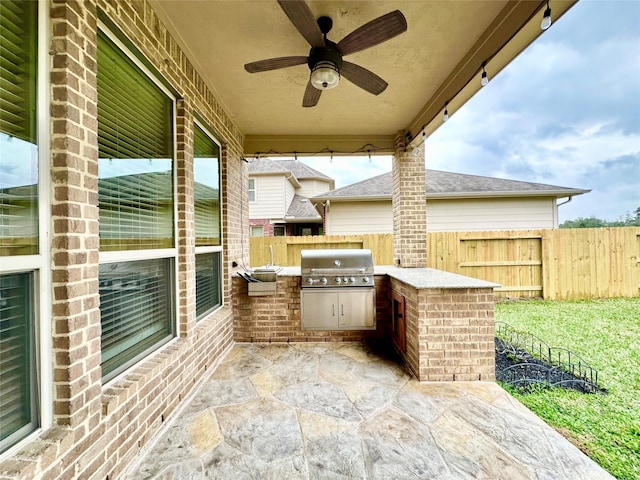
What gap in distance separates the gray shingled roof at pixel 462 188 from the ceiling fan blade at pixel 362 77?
4.89 metres

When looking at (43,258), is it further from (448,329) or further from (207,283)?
(448,329)

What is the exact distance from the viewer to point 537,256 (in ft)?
17.3

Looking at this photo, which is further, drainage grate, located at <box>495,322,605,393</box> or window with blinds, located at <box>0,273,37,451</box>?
drainage grate, located at <box>495,322,605,393</box>

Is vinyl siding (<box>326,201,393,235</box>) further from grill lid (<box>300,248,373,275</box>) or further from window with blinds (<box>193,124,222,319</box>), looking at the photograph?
window with blinds (<box>193,124,222,319</box>)

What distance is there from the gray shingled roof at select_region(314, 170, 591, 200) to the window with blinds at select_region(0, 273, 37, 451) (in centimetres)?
637

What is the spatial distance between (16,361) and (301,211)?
10427mm

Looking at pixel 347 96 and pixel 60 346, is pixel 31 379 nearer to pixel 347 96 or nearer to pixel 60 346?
pixel 60 346

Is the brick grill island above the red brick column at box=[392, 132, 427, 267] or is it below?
below

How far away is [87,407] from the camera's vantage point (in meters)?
1.33

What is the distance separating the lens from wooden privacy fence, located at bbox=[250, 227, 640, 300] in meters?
5.05

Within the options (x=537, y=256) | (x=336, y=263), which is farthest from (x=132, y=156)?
(x=537, y=256)

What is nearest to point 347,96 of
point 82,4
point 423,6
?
point 423,6

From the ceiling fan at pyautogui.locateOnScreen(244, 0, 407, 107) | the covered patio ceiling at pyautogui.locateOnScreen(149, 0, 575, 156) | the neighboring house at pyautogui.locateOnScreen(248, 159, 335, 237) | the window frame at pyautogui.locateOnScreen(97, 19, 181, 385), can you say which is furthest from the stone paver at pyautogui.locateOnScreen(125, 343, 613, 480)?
the neighboring house at pyautogui.locateOnScreen(248, 159, 335, 237)

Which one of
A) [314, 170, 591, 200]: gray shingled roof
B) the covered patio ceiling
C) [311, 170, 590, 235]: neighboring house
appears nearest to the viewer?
the covered patio ceiling
